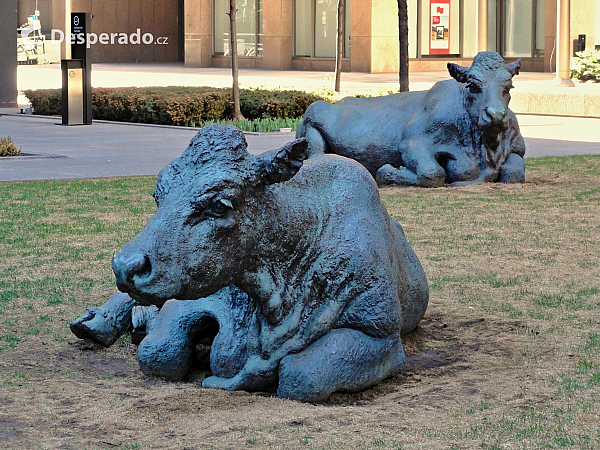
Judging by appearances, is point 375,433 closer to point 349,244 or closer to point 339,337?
point 339,337

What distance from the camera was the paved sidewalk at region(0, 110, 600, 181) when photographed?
14.4 metres

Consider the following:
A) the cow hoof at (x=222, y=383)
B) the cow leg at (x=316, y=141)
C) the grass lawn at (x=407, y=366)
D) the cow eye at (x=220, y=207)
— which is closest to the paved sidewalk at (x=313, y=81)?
the cow leg at (x=316, y=141)

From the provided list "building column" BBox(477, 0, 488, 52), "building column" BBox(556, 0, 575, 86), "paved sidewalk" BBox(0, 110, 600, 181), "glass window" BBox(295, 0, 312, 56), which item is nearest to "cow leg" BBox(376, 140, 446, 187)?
"paved sidewalk" BBox(0, 110, 600, 181)

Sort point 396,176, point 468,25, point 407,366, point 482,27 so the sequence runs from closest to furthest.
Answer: point 407,366
point 396,176
point 482,27
point 468,25

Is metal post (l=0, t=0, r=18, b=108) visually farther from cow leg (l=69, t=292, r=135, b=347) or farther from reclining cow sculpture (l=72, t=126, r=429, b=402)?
reclining cow sculpture (l=72, t=126, r=429, b=402)

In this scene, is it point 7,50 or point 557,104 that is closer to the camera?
point 557,104

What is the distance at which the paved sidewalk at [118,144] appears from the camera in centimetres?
1438

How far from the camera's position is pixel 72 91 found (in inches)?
857

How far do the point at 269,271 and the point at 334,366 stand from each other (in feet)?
1.72

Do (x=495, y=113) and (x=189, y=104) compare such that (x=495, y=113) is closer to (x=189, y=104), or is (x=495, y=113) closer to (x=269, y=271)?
(x=269, y=271)

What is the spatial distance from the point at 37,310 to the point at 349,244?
8.09 ft

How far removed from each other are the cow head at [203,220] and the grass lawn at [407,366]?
613 mm

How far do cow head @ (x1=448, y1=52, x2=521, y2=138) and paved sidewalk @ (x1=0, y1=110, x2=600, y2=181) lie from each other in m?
4.66

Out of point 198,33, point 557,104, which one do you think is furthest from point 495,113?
point 198,33
